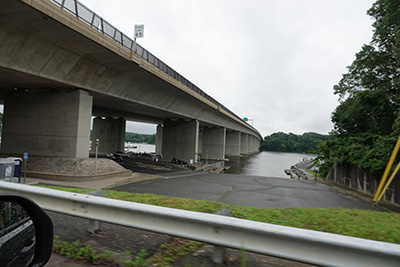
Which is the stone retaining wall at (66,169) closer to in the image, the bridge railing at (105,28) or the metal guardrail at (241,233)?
the bridge railing at (105,28)

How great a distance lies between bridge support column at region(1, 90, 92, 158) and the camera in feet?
62.5

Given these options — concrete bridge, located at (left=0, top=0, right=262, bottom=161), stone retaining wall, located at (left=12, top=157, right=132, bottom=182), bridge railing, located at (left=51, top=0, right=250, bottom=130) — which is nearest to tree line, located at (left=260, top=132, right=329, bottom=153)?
concrete bridge, located at (left=0, top=0, right=262, bottom=161)

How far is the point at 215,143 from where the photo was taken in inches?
2739

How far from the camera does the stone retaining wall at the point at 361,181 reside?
1701cm

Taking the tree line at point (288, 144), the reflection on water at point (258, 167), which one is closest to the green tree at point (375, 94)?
the reflection on water at point (258, 167)

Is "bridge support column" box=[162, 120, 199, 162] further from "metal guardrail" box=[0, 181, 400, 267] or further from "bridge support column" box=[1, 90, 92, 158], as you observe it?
"metal guardrail" box=[0, 181, 400, 267]

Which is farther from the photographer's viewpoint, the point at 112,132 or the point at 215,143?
the point at 215,143

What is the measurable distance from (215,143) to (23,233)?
223ft

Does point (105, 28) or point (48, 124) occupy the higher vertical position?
point (105, 28)

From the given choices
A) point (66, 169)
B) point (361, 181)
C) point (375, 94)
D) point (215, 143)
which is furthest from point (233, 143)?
point (66, 169)

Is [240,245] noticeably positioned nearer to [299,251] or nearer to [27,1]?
[299,251]

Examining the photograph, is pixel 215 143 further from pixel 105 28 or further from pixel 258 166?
pixel 105 28

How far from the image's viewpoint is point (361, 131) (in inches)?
1033

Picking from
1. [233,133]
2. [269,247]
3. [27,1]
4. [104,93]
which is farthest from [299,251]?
[233,133]
